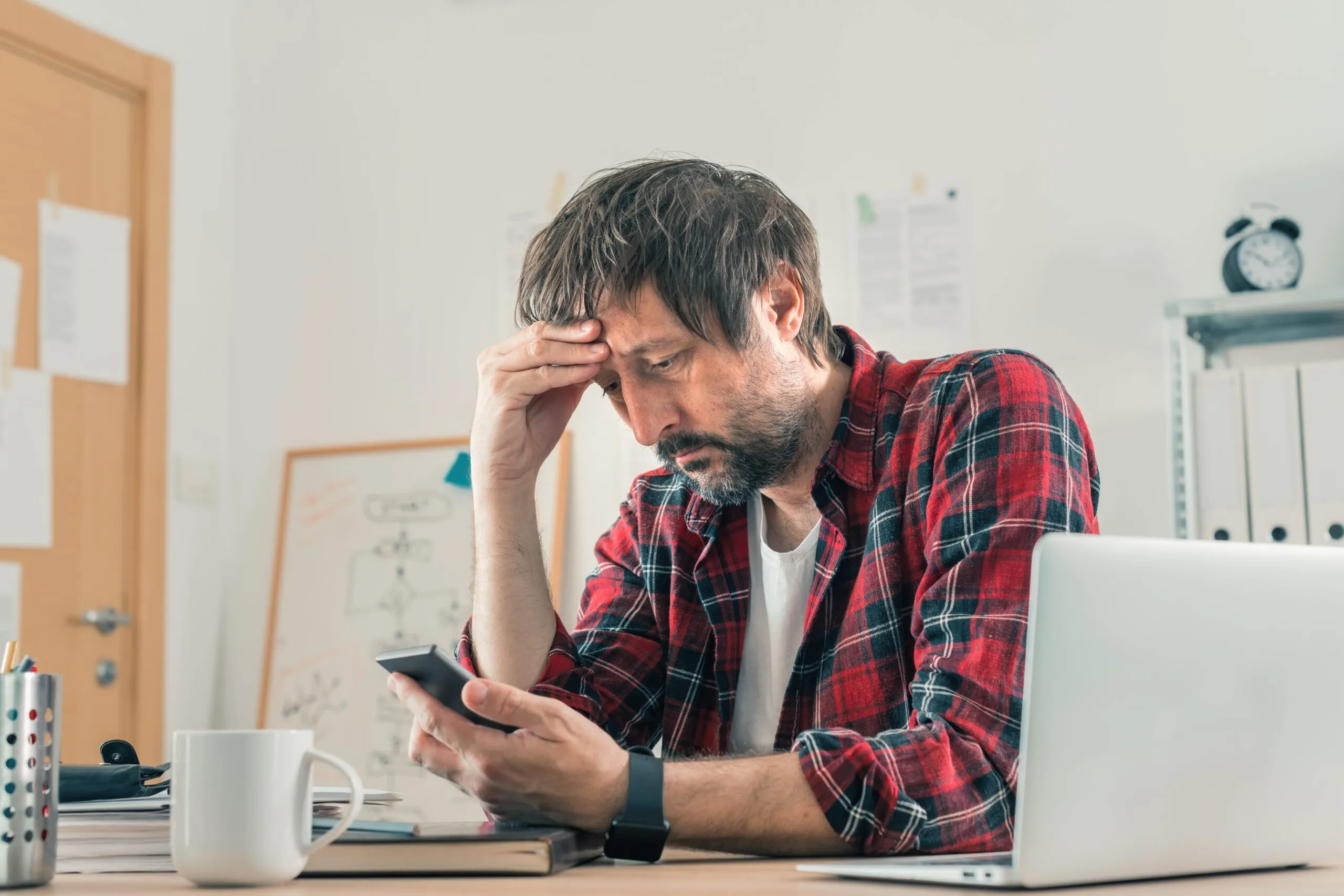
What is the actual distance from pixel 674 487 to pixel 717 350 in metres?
0.20

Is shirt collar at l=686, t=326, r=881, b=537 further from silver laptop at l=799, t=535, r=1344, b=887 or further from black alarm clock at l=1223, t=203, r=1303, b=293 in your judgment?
black alarm clock at l=1223, t=203, r=1303, b=293

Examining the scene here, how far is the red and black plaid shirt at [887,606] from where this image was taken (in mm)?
1017

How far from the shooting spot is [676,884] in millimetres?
805

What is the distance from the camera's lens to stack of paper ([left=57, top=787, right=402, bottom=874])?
955mm

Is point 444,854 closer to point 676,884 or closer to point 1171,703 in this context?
point 676,884

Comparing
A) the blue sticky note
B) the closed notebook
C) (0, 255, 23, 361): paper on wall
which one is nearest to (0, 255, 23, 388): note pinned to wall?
(0, 255, 23, 361): paper on wall

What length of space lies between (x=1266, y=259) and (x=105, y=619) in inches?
90.7

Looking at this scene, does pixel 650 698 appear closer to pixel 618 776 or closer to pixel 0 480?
pixel 618 776

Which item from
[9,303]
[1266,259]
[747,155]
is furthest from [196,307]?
[1266,259]

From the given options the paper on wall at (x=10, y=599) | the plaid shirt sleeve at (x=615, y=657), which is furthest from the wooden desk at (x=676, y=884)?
the paper on wall at (x=10, y=599)

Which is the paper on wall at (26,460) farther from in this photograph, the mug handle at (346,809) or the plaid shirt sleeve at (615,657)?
the mug handle at (346,809)

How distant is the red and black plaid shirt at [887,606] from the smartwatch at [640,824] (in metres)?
0.11

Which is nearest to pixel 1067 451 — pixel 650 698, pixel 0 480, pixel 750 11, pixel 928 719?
pixel 928 719

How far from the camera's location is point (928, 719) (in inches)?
42.6
